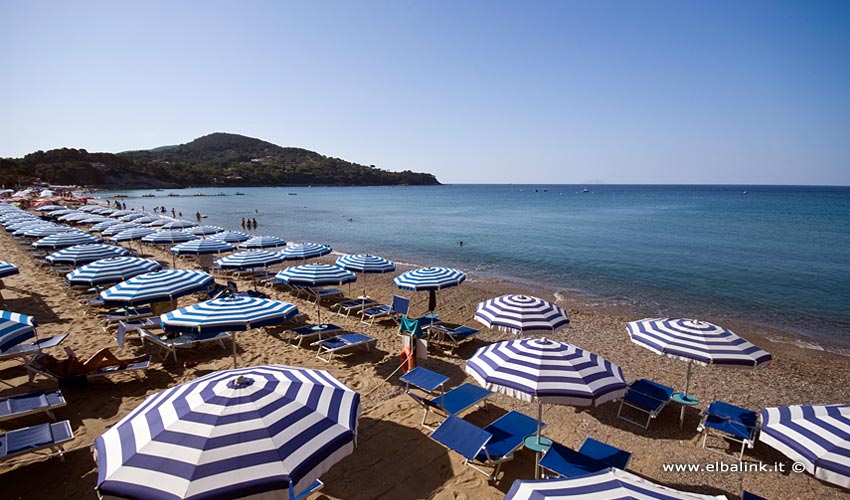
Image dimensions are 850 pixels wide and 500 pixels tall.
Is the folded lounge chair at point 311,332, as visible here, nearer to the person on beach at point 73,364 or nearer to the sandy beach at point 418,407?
the sandy beach at point 418,407

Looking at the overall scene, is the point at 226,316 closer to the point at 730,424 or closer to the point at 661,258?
the point at 730,424

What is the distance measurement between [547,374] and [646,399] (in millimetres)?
3394

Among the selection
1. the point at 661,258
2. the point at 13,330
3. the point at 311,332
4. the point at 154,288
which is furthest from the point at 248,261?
the point at 661,258

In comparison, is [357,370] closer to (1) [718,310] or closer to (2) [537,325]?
(2) [537,325]

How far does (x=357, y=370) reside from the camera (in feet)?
28.0

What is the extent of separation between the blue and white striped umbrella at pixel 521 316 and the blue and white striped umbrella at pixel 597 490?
13.8 feet

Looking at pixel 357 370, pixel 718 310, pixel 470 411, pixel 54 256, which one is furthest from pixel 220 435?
pixel 718 310

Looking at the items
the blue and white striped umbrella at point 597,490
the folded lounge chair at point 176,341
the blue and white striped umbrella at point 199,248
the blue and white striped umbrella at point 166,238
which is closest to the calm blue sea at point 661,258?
the blue and white striped umbrella at point 166,238

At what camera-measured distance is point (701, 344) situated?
6348mm

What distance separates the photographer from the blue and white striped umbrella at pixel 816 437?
4027 mm

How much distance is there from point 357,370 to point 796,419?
23.1 ft

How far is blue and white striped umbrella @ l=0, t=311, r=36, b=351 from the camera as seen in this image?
19.3 feet

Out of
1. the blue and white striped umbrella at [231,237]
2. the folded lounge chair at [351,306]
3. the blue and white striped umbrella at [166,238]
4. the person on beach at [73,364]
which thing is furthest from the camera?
the blue and white striped umbrella at [231,237]

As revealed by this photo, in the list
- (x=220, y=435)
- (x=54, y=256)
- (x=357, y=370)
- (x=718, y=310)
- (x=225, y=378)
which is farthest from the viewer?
(x=718, y=310)
